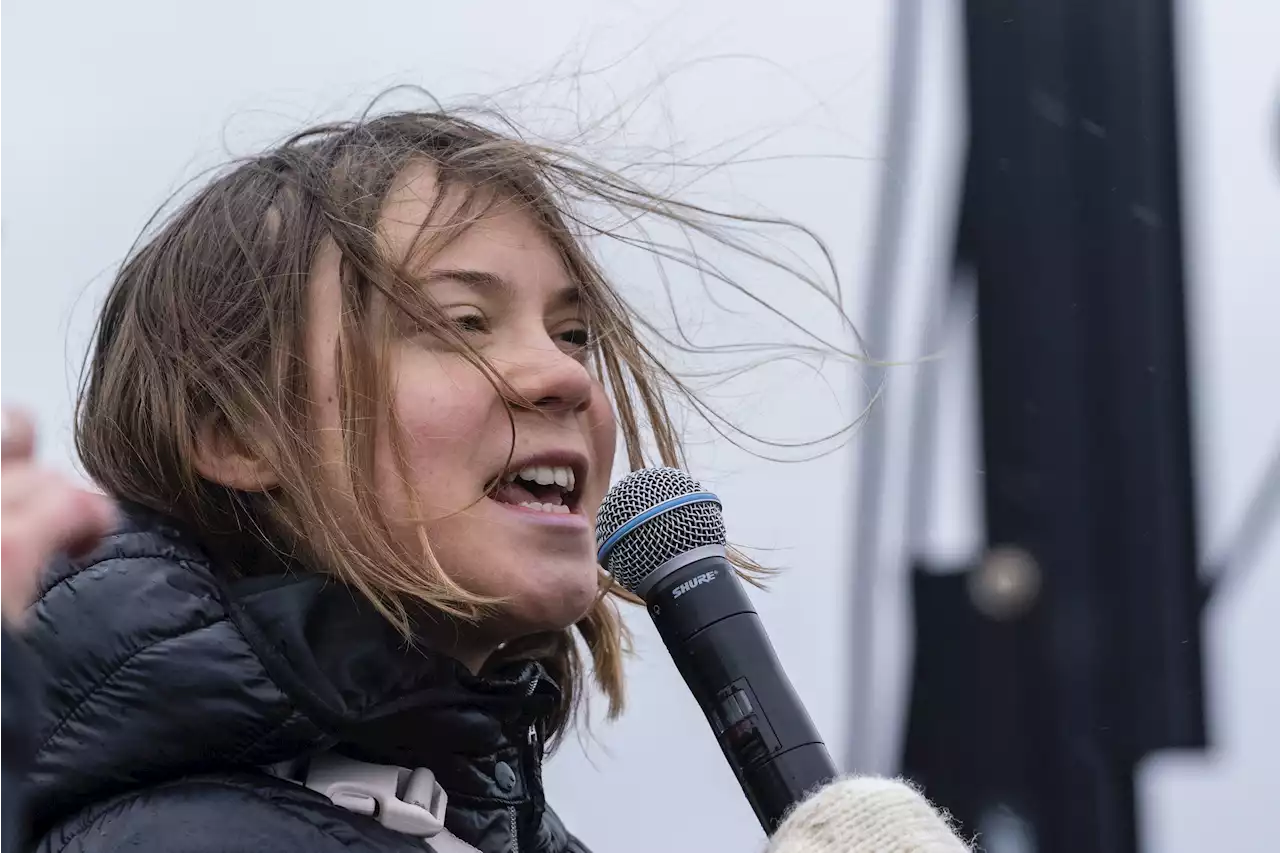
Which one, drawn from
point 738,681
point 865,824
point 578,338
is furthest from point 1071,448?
point 865,824

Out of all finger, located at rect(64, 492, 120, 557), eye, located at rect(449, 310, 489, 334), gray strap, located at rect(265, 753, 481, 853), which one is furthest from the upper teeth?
finger, located at rect(64, 492, 120, 557)

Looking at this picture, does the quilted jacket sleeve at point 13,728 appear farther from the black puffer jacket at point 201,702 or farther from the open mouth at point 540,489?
the open mouth at point 540,489

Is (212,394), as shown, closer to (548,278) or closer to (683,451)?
(548,278)

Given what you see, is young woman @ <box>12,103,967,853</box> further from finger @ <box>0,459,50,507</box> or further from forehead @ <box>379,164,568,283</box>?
finger @ <box>0,459,50,507</box>

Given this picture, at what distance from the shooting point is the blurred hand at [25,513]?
0.52 metres

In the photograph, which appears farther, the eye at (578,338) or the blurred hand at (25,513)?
the eye at (578,338)

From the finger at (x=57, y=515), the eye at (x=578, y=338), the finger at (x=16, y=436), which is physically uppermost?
the finger at (x=16, y=436)

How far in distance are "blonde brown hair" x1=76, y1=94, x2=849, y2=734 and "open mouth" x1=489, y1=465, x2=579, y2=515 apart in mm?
92

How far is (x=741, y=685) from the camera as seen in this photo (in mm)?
1047

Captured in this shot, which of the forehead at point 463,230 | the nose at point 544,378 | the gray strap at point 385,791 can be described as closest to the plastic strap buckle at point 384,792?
the gray strap at point 385,791

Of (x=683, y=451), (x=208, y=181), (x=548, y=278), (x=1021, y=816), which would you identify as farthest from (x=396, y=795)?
(x=1021, y=816)

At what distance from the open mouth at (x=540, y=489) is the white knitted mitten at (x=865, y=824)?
17.1 inches

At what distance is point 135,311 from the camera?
137 centimetres

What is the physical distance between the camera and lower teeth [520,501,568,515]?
125 cm
